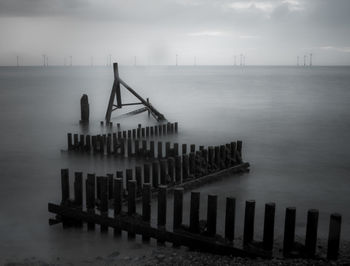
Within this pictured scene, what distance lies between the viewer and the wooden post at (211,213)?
7.12 meters

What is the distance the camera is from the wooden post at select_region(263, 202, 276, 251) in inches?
268

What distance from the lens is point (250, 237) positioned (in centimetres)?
705

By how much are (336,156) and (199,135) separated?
27.0ft

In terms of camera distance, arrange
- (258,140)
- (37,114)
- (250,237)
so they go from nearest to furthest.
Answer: (250,237), (258,140), (37,114)

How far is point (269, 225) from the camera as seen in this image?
6.88 m

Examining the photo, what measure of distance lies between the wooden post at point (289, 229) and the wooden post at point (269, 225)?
0.21 meters

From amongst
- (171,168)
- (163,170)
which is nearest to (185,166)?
(171,168)

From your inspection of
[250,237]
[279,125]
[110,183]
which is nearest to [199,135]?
[279,125]

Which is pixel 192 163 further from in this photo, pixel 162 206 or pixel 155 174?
pixel 162 206

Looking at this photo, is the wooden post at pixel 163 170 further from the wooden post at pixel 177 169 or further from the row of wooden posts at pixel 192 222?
the row of wooden posts at pixel 192 222

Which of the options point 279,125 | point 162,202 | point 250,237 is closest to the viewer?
point 250,237

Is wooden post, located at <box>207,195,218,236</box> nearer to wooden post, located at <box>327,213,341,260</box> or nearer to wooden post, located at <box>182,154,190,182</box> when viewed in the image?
wooden post, located at <box>327,213,341,260</box>

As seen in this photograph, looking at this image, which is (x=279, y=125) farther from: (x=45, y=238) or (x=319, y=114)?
(x=45, y=238)

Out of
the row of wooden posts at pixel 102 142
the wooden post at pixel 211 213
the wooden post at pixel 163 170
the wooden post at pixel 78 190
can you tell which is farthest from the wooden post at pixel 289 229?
the row of wooden posts at pixel 102 142
